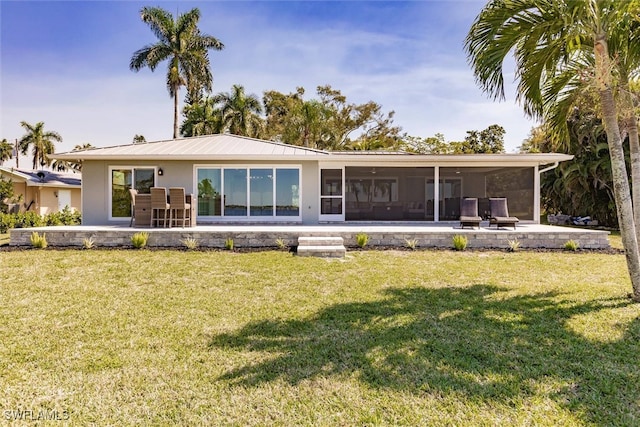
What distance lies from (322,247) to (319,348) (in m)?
5.18

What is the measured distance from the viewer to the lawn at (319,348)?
2.60m

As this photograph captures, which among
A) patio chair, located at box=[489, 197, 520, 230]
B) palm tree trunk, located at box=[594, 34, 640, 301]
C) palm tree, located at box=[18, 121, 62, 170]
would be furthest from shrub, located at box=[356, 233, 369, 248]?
palm tree, located at box=[18, 121, 62, 170]

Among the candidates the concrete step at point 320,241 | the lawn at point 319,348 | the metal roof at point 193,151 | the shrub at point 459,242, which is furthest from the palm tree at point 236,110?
the lawn at point 319,348

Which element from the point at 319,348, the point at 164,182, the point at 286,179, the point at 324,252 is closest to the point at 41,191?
the point at 164,182

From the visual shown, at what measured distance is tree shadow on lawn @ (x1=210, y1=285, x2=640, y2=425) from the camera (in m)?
2.86

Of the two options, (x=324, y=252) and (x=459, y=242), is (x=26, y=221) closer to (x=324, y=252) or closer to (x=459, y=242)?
(x=324, y=252)

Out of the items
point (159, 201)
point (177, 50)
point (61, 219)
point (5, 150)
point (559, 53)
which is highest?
point (177, 50)

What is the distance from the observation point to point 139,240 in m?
9.21

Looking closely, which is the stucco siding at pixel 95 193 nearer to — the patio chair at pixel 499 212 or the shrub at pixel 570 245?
the patio chair at pixel 499 212

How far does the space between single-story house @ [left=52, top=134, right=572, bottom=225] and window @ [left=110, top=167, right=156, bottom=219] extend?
32mm

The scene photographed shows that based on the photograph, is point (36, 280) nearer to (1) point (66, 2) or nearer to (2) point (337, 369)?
(2) point (337, 369)

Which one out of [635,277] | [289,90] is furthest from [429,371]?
[289,90]

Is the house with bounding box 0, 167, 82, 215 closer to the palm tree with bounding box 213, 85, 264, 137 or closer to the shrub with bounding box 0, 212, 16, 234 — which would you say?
the shrub with bounding box 0, 212, 16, 234

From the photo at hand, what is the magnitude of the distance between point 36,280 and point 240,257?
3776 mm
